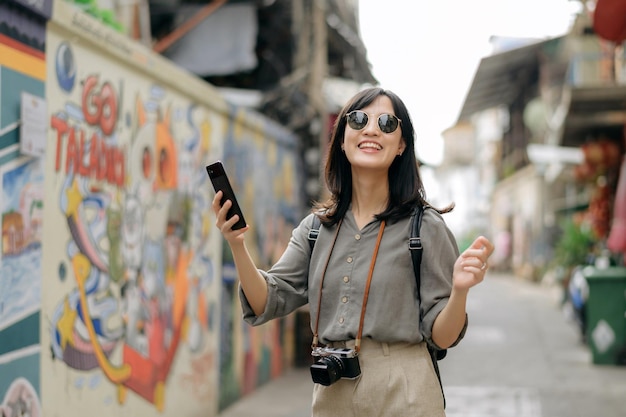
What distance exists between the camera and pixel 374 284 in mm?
2514

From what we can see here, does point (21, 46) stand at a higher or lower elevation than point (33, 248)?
higher

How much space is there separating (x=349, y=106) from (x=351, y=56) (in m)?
9.98

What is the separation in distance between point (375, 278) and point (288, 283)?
336 millimetres

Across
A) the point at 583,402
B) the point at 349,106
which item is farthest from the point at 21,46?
the point at 583,402

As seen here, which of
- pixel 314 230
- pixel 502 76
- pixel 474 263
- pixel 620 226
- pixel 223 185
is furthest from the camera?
pixel 502 76

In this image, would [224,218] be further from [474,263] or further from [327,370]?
Result: [474,263]

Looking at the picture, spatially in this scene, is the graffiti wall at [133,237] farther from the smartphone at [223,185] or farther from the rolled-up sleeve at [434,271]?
the rolled-up sleeve at [434,271]

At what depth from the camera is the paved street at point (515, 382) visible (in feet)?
23.2

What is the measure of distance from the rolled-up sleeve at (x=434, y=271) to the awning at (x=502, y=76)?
17414 millimetres

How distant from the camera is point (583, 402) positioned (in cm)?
736

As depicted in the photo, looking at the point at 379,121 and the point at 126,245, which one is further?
the point at 126,245

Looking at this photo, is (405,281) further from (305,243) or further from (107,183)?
(107,183)

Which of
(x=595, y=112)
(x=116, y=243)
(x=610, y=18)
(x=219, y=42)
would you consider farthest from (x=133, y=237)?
(x=595, y=112)

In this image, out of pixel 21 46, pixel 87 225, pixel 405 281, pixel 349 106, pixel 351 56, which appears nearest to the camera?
pixel 405 281
